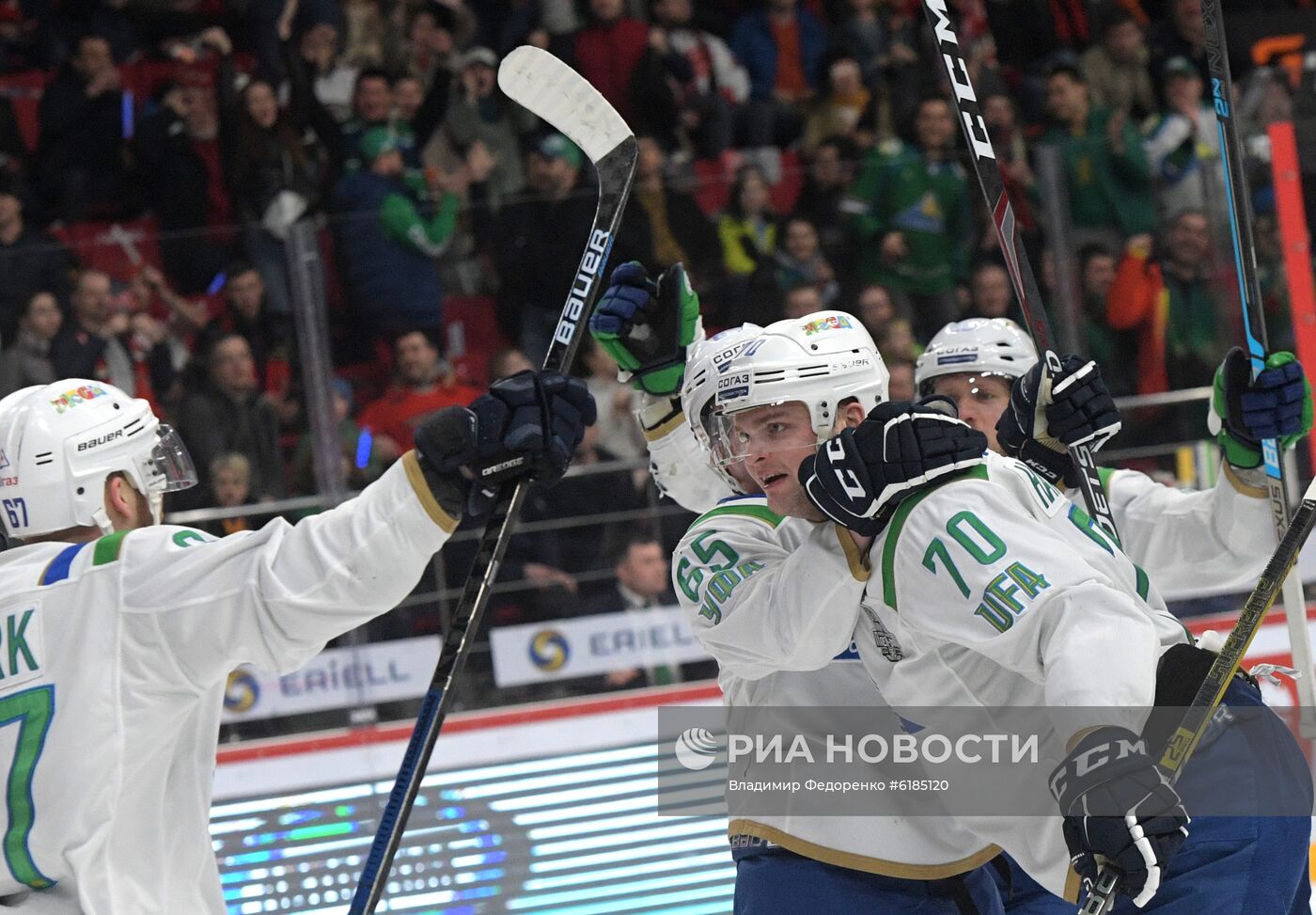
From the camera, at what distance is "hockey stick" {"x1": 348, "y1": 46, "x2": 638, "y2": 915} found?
2.79 meters

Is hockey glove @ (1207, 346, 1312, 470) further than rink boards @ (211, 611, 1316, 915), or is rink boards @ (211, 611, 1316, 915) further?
rink boards @ (211, 611, 1316, 915)

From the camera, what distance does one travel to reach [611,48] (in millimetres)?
7734

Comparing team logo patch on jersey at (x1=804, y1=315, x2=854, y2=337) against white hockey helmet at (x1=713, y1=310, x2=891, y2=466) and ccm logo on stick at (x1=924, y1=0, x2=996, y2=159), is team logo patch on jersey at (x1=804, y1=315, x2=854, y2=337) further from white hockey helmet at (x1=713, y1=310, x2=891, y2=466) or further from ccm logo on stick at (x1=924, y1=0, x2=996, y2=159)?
ccm logo on stick at (x1=924, y1=0, x2=996, y2=159)

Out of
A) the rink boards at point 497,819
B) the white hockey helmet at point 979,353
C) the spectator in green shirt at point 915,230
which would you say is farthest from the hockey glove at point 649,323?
the spectator in green shirt at point 915,230

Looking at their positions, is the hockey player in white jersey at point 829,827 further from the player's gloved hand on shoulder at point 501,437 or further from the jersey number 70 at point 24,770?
the jersey number 70 at point 24,770

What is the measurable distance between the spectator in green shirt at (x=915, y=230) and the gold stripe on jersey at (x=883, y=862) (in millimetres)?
3539

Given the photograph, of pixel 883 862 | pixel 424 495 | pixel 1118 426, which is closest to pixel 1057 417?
pixel 1118 426

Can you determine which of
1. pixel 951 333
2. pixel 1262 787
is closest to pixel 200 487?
pixel 951 333

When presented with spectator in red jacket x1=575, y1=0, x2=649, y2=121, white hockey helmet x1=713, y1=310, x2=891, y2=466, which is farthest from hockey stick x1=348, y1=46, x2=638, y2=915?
spectator in red jacket x1=575, y1=0, x2=649, y2=121

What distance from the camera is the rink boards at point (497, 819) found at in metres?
4.35

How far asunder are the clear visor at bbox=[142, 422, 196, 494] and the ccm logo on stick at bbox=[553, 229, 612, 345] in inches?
25.5

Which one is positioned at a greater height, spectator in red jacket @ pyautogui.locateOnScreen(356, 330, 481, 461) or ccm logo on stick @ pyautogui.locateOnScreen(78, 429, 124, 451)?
ccm logo on stick @ pyautogui.locateOnScreen(78, 429, 124, 451)

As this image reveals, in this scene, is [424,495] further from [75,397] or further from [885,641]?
[885,641]

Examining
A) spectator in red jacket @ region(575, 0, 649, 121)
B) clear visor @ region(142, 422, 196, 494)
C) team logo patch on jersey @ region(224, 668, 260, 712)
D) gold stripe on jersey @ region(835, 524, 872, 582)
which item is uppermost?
spectator in red jacket @ region(575, 0, 649, 121)
